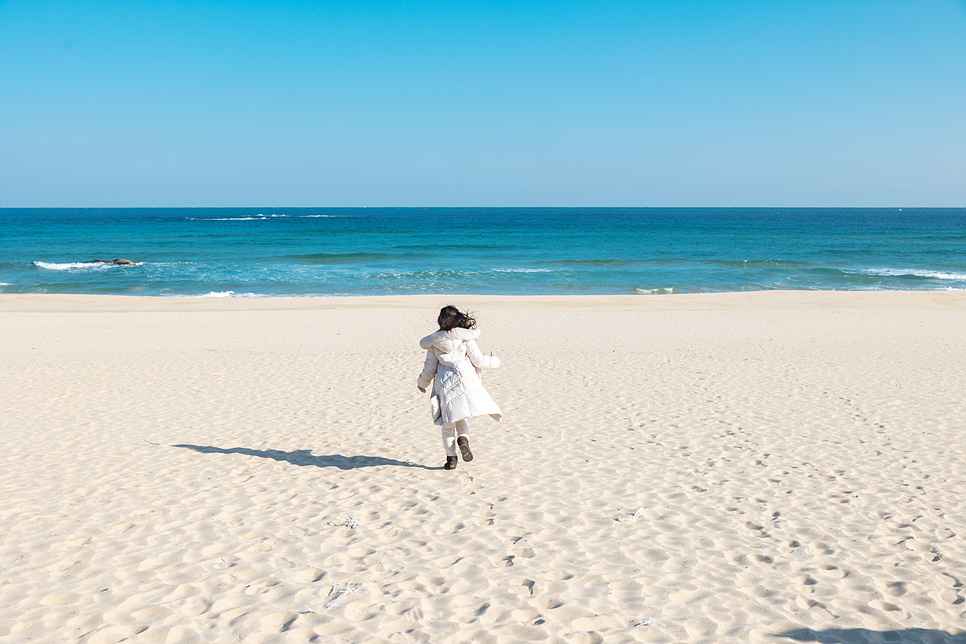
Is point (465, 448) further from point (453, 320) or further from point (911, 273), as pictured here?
point (911, 273)

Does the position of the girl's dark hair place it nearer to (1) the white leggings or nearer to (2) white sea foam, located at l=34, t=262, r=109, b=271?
(1) the white leggings

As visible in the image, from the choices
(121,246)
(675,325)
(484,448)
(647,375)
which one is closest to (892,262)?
(675,325)

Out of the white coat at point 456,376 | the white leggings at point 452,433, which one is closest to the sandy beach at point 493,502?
the white leggings at point 452,433

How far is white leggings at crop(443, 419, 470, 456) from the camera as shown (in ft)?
19.7

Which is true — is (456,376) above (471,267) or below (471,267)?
above

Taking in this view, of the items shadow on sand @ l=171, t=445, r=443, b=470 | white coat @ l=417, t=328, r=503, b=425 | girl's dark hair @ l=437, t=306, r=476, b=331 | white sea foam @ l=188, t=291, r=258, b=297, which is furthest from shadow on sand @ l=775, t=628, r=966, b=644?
white sea foam @ l=188, t=291, r=258, b=297

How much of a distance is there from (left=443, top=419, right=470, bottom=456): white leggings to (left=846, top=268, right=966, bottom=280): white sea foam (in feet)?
109

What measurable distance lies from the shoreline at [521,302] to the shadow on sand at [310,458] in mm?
13565

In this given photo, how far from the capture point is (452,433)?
20.1 feet

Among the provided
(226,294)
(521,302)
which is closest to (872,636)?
(521,302)

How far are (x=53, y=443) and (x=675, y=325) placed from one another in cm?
1332

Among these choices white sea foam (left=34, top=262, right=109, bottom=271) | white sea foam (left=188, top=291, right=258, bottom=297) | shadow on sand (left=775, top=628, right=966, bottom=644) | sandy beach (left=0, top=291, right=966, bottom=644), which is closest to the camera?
shadow on sand (left=775, top=628, right=966, bottom=644)

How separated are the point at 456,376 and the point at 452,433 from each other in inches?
24.7

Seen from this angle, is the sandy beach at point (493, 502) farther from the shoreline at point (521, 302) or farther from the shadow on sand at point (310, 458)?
the shoreline at point (521, 302)
